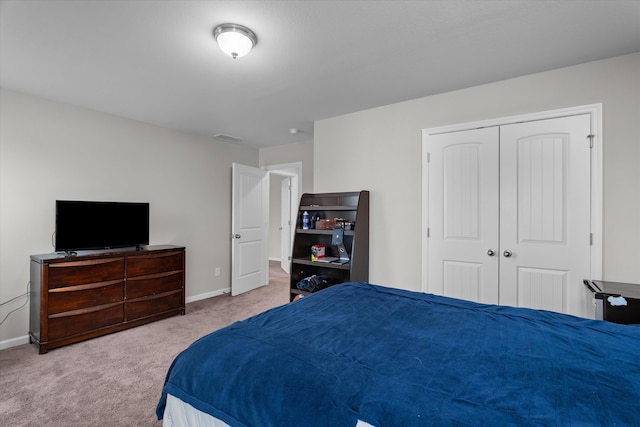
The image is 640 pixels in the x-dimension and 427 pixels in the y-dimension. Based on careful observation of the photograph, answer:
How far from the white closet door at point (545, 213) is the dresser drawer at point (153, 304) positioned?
362cm

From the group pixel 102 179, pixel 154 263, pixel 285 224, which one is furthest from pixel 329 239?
pixel 285 224

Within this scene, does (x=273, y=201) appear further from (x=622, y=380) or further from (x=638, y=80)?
(x=622, y=380)

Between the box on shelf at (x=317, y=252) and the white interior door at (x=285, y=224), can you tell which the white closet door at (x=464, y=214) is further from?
the white interior door at (x=285, y=224)

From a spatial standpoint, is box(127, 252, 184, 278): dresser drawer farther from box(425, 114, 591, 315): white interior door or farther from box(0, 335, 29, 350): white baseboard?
box(425, 114, 591, 315): white interior door

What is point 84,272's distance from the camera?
10.1 feet

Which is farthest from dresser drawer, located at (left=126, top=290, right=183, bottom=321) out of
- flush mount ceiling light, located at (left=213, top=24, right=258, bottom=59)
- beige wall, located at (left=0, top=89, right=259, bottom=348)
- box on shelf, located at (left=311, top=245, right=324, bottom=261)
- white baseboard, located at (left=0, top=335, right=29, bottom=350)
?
flush mount ceiling light, located at (left=213, top=24, right=258, bottom=59)

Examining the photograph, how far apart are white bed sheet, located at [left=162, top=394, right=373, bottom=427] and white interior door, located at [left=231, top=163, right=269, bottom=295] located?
11.7ft

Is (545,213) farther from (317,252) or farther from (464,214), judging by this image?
(317,252)

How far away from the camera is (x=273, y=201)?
7.92m

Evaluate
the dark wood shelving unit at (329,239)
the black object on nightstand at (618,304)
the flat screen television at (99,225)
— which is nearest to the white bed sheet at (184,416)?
the dark wood shelving unit at (329,239)

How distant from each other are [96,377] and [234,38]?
9.02 feet

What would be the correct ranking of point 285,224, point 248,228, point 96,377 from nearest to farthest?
point 96,377 < point 248,228 < point 285,224

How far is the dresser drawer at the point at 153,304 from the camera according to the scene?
135 inches

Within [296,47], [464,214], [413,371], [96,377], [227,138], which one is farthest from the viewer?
[227,138]
